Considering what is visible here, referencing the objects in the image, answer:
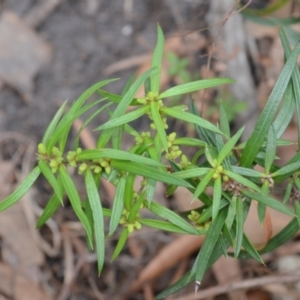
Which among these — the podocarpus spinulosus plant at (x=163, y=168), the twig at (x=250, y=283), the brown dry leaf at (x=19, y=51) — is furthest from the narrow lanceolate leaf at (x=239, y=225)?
the brown dry leaf at (x=19, y=51)

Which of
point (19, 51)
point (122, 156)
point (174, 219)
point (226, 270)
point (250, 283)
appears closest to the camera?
point (122, 156)

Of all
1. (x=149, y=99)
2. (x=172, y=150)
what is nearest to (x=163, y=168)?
(x=172, y=150)

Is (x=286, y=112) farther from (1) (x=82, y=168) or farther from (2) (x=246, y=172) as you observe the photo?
(1) (x=82, y=168)

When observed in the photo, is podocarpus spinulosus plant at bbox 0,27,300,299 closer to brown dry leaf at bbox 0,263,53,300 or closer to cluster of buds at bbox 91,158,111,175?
cluster of buds at bbox 91,158,111,175

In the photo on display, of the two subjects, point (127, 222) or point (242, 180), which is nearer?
point (242, 180)

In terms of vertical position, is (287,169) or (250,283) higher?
(287,169)

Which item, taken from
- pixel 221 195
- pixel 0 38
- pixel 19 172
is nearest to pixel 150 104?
pixel 221 195
